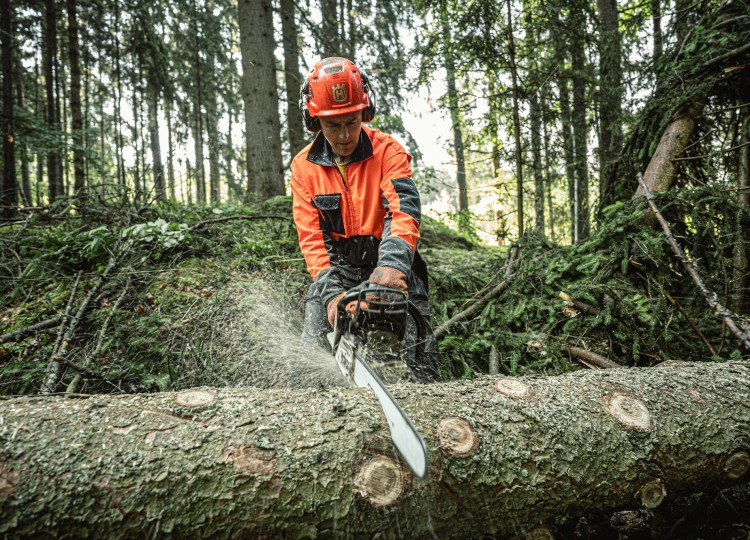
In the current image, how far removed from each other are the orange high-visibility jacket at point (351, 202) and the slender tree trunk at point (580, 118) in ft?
12.5

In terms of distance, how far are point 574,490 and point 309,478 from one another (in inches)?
33.4

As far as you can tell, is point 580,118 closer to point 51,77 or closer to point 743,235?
point 743,235

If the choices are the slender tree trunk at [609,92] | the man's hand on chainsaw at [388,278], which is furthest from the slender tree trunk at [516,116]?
the man's hand on chainsaw at [388,278]

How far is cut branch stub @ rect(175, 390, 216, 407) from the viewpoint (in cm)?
135

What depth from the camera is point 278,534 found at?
113cm

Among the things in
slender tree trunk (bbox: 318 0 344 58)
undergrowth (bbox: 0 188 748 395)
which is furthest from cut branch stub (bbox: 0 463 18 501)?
slender tree trunk (bbox: 318 0 344 58)

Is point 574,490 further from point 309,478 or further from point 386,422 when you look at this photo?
point 309,478

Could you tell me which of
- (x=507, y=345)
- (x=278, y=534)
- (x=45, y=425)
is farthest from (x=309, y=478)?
(x=507, y=345)

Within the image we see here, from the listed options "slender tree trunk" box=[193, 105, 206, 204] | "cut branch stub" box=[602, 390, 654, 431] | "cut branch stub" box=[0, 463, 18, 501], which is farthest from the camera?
"slender tree trunk" box=[193, 105, 206, 204]

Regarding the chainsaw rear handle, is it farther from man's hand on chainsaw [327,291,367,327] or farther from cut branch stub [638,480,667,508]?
cut branch stub [638,480,667,508]

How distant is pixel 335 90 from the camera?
2098mm

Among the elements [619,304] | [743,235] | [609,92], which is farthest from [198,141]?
[743,235]

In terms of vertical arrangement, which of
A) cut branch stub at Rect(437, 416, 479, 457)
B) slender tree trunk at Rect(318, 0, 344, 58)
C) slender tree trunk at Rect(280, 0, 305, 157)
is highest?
slender tree trunk at Rect(318, 0, 344, 58)

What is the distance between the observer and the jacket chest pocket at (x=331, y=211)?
2.43m
